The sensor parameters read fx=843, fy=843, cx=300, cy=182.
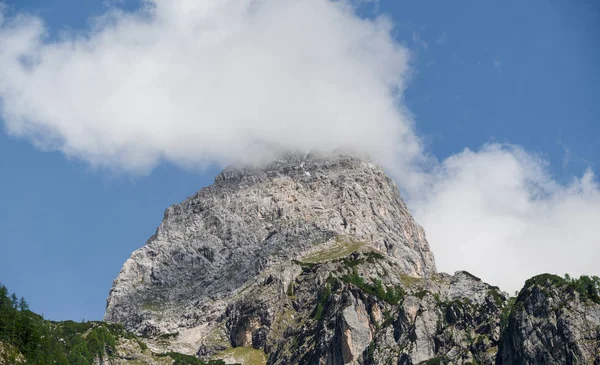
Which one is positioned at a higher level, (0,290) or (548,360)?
(0,290)

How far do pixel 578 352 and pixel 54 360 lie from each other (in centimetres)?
11954

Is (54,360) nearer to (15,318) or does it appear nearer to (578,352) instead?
(15,318)

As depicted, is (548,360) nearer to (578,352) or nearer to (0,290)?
(578,352)

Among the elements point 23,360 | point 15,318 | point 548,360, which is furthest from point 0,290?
point 548,360

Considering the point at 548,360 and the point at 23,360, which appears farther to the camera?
the point at 548,360

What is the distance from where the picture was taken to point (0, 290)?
192 metres

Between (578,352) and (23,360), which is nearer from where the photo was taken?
(23,360)

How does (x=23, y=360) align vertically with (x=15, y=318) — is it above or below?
below

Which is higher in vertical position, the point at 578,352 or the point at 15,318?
the point at 15,318

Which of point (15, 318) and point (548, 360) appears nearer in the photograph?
point (15, 318)

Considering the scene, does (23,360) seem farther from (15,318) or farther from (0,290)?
(0,290)

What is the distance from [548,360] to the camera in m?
200

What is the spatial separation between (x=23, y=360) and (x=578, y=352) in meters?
123

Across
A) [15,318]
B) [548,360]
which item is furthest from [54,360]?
[548,360]
